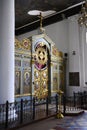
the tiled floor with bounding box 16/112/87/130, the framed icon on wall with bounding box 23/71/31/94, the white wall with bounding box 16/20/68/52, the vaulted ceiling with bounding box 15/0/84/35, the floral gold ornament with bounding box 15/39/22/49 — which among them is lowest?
the tiled floor with bounding box 16/112/87/130

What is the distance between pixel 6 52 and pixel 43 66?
507 cm

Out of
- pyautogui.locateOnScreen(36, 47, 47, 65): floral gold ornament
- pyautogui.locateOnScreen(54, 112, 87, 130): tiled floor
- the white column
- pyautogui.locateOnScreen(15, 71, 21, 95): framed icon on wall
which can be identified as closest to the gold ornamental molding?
pyautogui.locateOnScreen(36, 47, 47, 65): floral gold ornament

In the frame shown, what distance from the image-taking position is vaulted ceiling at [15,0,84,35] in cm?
1183

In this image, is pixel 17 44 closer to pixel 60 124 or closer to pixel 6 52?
pixel 6 52

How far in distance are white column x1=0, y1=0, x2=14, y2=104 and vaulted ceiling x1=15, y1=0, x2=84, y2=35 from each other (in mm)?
3890

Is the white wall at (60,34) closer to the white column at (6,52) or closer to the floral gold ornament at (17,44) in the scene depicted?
the floral gold ornament at (17,44)

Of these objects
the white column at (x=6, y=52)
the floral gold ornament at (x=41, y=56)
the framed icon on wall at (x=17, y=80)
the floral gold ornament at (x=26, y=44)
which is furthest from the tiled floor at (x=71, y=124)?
the floral gold ornament at (x=41, y=56)

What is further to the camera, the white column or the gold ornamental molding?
the gold ornamental molding

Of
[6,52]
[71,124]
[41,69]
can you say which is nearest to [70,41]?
[41,69]

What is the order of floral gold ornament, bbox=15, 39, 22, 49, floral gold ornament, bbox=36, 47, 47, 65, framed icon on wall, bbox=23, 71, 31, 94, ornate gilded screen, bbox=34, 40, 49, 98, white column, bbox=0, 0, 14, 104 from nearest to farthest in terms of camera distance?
white column, bbox=0, 0, 14, 104 < floral gold ornament, bbox=15, 39, 22, 49 < framed icon on wall, bbox=23, 71, 31, 94 < ornate gilded screen, bbox=34, 40, 49, 98 < floral gold ornament, bbox=36, 47, 47, 65

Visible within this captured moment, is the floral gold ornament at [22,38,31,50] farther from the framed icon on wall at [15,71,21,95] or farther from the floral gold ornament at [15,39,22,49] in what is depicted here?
the framed icon on wall at [15,71,21,95]

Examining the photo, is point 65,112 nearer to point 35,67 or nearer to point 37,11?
point 35,67

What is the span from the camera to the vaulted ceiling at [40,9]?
11.8m

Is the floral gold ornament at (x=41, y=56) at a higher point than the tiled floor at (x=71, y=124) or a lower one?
higher
